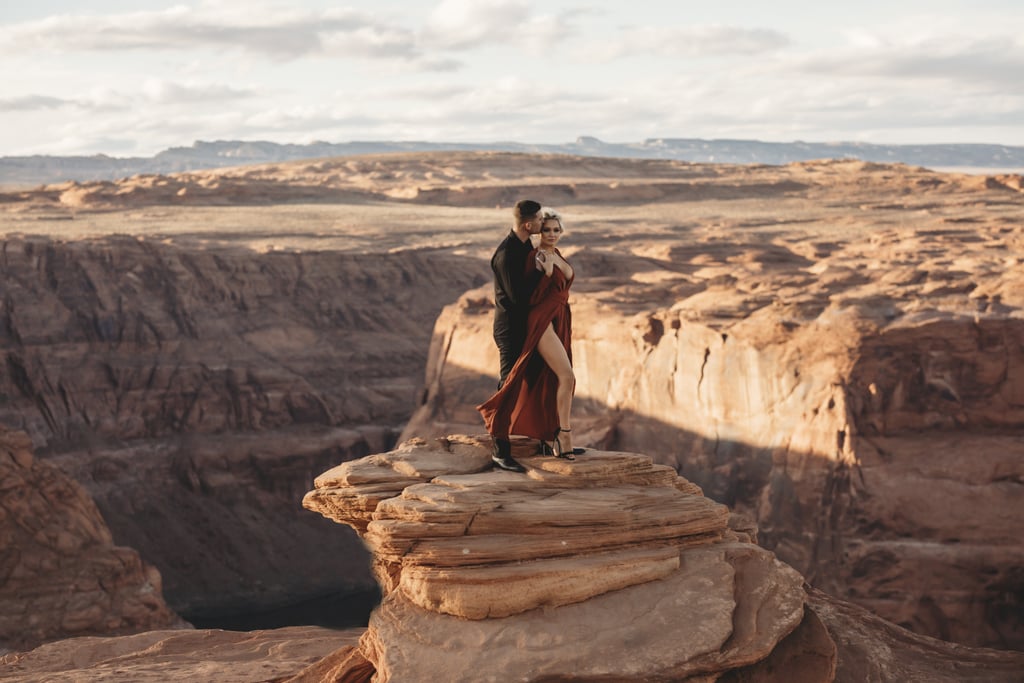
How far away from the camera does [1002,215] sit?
63312mm

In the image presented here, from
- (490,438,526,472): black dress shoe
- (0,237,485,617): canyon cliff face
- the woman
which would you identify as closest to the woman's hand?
the woman

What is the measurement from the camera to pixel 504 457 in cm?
1255

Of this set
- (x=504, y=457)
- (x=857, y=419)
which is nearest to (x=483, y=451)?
(x=504, y=457)

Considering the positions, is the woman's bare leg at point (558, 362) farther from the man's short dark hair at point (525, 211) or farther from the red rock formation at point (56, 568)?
the red rock formation at point (56, 568)

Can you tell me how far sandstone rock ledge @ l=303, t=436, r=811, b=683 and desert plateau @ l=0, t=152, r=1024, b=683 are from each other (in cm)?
3

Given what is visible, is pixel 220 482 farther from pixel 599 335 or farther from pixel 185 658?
pixel 185 658

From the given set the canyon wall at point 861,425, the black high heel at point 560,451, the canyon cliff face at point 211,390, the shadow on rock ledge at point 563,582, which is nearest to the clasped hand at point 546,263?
the black high heel at point 560,451

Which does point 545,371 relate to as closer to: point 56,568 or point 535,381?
point 535,381

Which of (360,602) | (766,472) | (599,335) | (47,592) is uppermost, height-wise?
(599,335)

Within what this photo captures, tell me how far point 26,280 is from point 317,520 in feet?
42.6

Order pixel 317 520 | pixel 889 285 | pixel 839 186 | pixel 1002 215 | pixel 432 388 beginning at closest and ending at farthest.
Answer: pixel 889 285 < pixel 432 388 < pixel 317 520 < pixel 1002 215 < pixel 839 186

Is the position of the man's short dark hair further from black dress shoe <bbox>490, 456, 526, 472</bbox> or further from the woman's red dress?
black dress shoe <bbox>490, 456, 526, 472</bbox>

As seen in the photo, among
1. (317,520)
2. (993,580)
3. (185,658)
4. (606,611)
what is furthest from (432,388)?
(606,611)

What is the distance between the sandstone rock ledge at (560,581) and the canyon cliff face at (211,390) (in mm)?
27232
